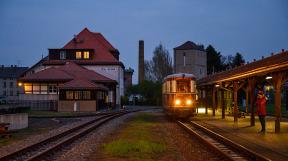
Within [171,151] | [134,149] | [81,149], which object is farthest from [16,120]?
[171,151]

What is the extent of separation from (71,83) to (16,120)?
26.8m

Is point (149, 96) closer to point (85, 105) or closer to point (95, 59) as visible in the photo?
point (95, 59)

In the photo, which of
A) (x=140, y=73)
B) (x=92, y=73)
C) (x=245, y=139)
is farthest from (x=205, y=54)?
(x=245, y=139)

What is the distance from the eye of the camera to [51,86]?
5334cm

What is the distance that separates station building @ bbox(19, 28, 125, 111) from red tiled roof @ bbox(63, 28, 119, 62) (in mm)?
156

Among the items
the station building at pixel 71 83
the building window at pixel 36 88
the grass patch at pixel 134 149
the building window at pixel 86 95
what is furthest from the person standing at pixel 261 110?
the building window at pixel 36 88

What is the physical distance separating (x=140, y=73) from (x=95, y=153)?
82509mm

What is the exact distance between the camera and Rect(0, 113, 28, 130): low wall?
2116 centimetres

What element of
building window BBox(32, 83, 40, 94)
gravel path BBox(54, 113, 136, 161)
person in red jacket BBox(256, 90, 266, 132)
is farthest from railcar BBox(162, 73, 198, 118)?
building window BBox(32, 83, 40, 94)

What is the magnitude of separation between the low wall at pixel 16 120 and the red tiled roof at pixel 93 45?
45.3 metres

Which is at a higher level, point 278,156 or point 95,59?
point 95,59

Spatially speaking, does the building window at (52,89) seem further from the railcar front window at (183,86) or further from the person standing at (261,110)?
the person standing at (261,110)

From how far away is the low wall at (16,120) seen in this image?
69.4 ft

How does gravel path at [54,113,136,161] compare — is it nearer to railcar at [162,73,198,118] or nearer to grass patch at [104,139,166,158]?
grass patch at [104,139,166,158]
